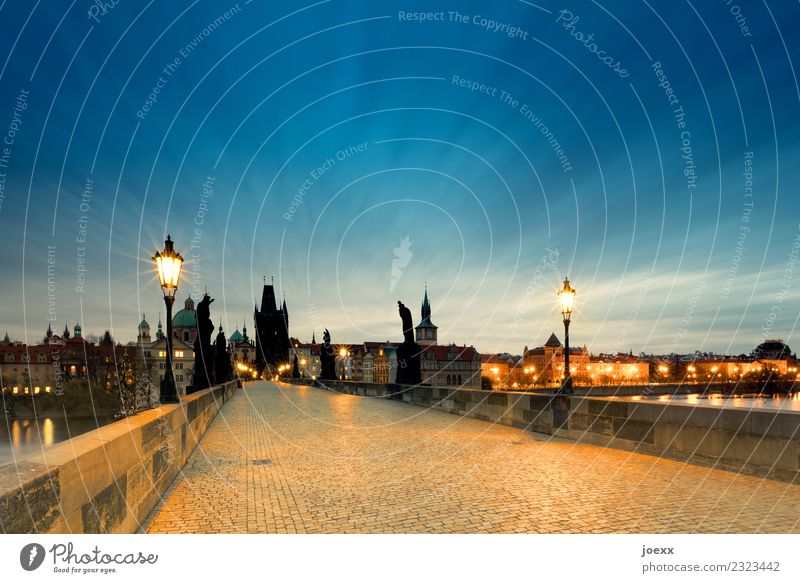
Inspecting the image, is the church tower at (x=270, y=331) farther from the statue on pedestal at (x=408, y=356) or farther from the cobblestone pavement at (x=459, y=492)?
the cobblestone pavement at (x=459, y=492)

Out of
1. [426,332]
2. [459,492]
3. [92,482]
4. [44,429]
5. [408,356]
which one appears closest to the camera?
[92,482]

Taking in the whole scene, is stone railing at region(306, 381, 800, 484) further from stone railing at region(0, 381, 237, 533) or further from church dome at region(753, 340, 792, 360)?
church dome at region(753, 340, 792, 360)

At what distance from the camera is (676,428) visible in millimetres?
8875

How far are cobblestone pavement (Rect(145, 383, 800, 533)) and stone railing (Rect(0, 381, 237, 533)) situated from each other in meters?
0.43

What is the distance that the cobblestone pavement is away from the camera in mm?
5418

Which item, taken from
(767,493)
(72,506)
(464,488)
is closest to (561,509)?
(464,488)

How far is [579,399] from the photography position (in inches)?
464

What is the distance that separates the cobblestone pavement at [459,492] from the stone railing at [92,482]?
43 cm

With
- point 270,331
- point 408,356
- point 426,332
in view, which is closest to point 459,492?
point 408,356

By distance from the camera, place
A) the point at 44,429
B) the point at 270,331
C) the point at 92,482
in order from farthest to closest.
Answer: the point at 270,331 < the point at 44,429 < the point at 92,482

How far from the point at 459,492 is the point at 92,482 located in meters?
4.48

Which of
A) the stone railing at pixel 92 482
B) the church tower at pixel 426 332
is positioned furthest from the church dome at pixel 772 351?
the stone railing at pixel 92 482

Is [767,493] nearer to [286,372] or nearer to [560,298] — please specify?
[560,298]

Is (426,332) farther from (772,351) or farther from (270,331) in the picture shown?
(772,351)
